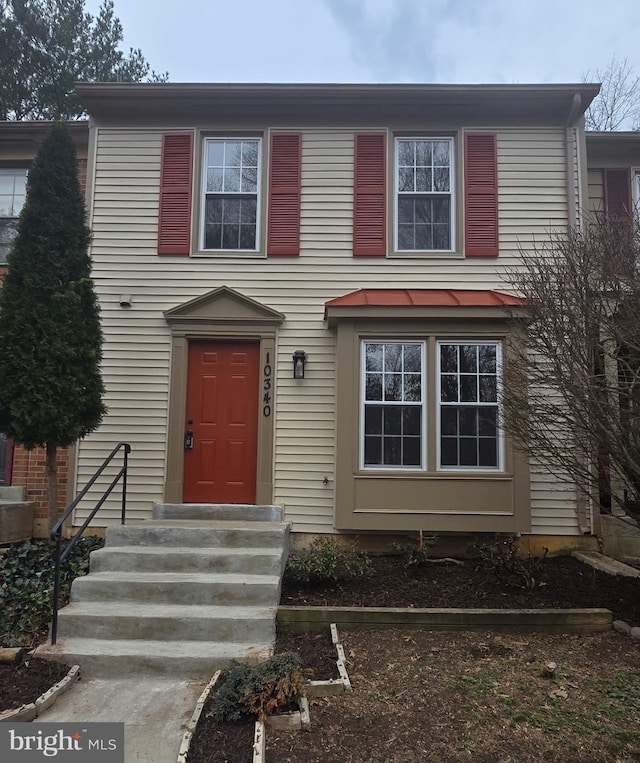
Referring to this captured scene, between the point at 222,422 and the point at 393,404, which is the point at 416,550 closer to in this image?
the point at 393,404

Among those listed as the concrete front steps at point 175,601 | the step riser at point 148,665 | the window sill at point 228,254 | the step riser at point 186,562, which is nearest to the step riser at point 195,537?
the concrete front steps at point 175,601

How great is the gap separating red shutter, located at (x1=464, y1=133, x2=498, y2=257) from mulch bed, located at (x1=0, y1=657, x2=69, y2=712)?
6.14 metres

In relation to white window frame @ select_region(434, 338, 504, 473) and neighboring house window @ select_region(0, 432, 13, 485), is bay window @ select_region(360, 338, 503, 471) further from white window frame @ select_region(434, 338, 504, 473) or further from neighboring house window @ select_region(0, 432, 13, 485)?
neighboring house window @ select_region(0, 432, 13, 485)

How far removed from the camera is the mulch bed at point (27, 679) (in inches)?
136

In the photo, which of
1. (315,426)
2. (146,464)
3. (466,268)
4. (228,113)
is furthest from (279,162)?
(146,464)

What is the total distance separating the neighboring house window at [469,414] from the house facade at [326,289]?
0.08 feet

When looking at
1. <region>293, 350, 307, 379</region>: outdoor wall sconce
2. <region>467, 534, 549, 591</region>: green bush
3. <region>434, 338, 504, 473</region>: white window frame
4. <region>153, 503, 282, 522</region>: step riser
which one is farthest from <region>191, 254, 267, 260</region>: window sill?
<region>467, 534, 549, 591</region>: green bush

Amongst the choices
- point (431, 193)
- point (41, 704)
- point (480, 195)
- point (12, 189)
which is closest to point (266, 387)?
point (431, 193)

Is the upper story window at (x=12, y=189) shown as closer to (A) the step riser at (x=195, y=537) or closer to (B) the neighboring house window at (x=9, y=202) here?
(B) the neighboring house window at (x=9, y=202)

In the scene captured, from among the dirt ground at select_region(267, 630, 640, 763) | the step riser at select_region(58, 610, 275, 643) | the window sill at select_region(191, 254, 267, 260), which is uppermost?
the window sill at select_region(191, 254, 267, 260)

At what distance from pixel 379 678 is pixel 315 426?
3.31 meters

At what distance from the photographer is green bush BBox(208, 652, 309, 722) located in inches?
125

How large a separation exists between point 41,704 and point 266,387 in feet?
13.0

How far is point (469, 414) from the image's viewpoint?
6184 mm
